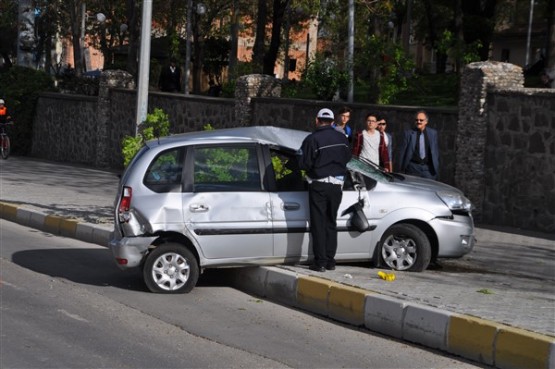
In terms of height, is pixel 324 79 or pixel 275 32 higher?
pixel 275 32

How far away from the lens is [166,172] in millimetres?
10773

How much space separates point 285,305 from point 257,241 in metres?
0.75

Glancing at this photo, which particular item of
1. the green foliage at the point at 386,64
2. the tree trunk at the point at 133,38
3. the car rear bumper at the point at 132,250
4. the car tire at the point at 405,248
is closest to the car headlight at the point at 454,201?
the car tire at the point at 405,248

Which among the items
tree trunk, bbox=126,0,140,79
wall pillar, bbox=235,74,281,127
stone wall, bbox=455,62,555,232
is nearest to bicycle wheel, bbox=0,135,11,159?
tree trunk, bbox=126,0,140,79

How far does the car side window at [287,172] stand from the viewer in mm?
10984

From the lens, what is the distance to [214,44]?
52906mm

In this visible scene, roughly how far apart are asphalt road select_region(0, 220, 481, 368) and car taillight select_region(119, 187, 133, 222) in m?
0.86

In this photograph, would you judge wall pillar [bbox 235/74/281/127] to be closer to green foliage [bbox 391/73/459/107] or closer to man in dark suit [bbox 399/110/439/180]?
green foliage [bbox 391/73/459/107]

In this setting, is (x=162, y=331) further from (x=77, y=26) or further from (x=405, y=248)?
(x=77, y=26)

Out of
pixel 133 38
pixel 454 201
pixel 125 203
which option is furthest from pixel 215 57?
pixel 125 203

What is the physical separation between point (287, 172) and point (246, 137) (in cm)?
59

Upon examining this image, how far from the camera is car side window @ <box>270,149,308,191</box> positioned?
11.0m

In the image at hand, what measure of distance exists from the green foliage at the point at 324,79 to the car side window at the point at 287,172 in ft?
35.6

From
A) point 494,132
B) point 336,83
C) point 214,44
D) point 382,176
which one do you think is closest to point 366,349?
point 382,176
